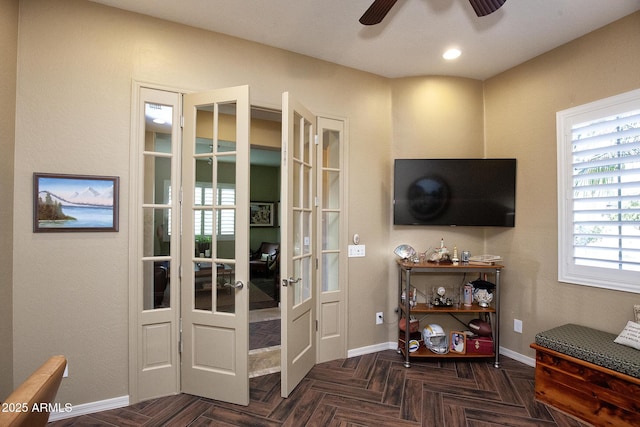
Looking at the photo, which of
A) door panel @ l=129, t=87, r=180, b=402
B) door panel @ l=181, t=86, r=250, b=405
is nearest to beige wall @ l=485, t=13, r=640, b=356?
door panel @ l=181, t=86, r=250, b=405

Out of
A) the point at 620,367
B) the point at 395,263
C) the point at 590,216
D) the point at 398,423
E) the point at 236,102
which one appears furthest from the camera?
the point at 395,263

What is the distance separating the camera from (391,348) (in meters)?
3.38

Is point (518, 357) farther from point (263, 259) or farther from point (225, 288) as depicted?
point (263, 259)

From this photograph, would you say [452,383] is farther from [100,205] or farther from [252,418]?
[100,205]

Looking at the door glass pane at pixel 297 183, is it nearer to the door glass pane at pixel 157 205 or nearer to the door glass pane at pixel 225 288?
the door glass pane at pixel 225 288

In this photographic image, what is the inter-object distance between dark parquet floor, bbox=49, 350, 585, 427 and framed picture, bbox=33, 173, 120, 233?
1.39 m

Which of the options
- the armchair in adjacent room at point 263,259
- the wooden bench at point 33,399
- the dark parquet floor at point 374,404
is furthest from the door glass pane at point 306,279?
the armchair in adjacent room at point 263,259

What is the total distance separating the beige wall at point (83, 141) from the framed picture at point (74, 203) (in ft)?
0.18

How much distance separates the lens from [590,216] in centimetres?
259

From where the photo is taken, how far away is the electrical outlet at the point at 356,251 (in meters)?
3.21

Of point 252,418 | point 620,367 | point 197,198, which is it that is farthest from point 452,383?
point 197,198

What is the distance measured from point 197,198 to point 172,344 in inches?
47.3

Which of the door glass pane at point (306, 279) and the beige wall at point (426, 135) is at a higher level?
the beige wall at point (426, 135)

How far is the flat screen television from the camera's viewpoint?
3.15m
